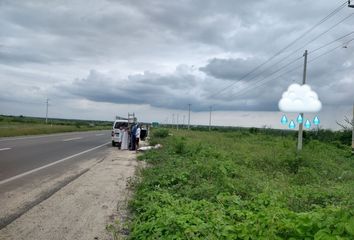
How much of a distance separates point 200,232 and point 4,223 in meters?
3.40

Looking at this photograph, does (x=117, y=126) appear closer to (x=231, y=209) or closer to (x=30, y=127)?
(x=231, y=209)

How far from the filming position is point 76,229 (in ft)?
19.9

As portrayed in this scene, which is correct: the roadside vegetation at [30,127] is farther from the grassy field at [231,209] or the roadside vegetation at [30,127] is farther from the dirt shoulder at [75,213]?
the grassy field at [231,209]

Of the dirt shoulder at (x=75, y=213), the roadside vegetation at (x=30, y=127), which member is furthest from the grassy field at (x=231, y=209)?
the roadside vegetation at (x=30, y=127)

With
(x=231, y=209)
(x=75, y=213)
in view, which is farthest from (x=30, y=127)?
(x=231, y=209)

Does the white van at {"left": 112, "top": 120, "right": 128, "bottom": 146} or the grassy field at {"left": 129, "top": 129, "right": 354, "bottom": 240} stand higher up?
the white van at {"left": 112, "top": 120, "right": 128, "bottom": 146}

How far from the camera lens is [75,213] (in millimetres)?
7059

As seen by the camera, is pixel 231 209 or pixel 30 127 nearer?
pixel 231 209

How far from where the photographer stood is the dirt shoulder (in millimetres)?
5801

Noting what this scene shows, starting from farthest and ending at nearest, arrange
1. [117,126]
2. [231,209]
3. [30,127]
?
[30,127], [117,126], [231,209]

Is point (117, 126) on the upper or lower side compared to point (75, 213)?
upper

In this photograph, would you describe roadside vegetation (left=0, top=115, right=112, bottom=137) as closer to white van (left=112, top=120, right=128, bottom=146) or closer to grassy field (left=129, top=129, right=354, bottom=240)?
white van (left=112, top=120, right=128, bottom=146)

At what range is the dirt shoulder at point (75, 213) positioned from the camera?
5.80 metres

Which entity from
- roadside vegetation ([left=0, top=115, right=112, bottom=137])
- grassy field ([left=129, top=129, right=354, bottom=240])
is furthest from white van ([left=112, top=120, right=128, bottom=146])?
grassy field ([left=129, top=129, right=354, bottom=240])
